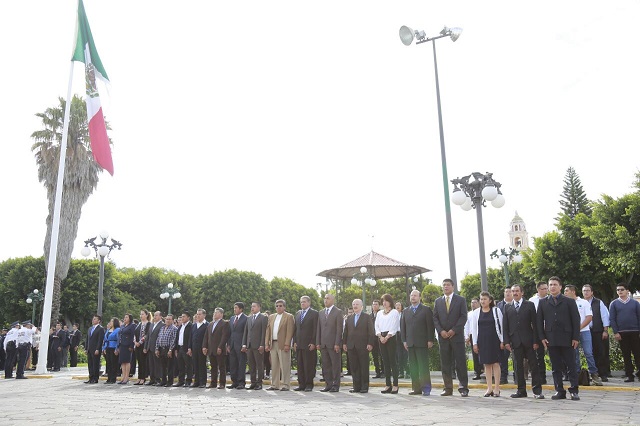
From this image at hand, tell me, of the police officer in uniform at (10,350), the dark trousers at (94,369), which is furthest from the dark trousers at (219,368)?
the police officer in uniform at (10,350)

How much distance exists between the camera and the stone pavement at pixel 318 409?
6.34 m

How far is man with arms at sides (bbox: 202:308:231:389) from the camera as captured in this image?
41.9ft

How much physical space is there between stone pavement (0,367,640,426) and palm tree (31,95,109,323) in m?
20.1

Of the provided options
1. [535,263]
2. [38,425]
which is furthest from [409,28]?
[535,263]

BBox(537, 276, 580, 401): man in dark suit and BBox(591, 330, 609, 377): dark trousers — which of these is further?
BBox(591, 330, 609, 377): dark trousers

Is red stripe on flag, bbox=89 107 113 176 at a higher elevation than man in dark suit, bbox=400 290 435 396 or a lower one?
higher

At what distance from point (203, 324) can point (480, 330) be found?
696 cm

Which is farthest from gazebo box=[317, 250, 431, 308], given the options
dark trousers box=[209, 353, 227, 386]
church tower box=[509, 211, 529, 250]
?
church tower box=[509, 211, 529, 250]

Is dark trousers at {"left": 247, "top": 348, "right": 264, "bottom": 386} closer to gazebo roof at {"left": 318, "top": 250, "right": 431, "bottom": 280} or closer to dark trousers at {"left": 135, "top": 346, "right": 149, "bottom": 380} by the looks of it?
dark trousers at {"left": 135, "top": 346, "right": 149, "bottom": 380}

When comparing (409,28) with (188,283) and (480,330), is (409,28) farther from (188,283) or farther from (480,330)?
(188,283)

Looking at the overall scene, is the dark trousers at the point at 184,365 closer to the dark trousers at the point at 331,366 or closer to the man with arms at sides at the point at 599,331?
the dark trousers at the point at 331,366

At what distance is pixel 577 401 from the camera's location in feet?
26.2

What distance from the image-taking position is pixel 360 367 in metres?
10.9

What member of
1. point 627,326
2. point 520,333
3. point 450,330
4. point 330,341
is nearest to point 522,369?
point 520,333
